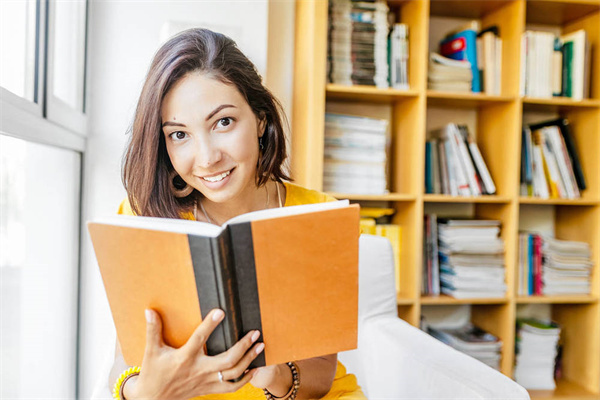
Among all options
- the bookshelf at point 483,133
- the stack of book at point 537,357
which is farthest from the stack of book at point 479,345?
Result: the stack of book at point 537,357

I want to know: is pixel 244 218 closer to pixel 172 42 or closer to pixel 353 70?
pixel 172 42

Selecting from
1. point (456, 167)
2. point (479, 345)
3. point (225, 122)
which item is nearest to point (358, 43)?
point (456, 167)

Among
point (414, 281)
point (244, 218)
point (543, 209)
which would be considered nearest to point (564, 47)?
point (543, 209)

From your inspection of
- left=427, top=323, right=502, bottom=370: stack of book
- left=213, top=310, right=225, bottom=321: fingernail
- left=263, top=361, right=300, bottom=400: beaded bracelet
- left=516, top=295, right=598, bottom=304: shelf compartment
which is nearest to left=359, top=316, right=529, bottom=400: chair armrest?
left=263, top=361, right=300, bottom=400: beaded bracelet

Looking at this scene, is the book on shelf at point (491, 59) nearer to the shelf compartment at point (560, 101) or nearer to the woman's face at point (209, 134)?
the shelf compartment at point (560, 101)

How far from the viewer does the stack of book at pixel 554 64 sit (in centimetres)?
204

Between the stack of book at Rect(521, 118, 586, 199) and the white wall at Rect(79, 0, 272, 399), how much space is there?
1318mm

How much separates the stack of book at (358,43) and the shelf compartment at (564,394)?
140 cm

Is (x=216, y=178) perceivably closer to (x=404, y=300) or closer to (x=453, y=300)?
(x=404, y=300)

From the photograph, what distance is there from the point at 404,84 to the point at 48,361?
5.12ft

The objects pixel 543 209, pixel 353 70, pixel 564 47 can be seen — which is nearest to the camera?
pixel 353 70

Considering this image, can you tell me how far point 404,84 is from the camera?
6.50 feet

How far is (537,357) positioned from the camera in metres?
2.13

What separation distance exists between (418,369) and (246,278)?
630 mm
